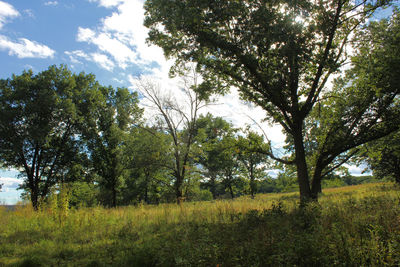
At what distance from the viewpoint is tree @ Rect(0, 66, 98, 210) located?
1983 cm

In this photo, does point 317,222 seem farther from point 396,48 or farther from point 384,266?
point 396,48

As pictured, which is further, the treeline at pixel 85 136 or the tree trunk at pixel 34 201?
the treeline at pixel 85 136

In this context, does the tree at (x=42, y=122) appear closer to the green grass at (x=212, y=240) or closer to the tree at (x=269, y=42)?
the green grass at (x=212, y=240)

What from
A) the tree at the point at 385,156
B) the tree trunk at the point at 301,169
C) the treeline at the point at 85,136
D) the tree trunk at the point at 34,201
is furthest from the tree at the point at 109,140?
the tree at the point at 385,156

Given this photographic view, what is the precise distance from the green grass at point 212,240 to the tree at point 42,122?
44.8 feet

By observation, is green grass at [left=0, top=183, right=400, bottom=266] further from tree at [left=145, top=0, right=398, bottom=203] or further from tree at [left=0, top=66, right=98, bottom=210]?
tree at [left=0, top=66, right=98, bottom=210]

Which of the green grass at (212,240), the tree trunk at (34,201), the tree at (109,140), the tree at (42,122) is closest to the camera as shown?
the green grass at (212,240)

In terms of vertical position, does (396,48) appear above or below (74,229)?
above

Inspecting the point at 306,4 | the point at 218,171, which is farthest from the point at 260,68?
the point at 218,171

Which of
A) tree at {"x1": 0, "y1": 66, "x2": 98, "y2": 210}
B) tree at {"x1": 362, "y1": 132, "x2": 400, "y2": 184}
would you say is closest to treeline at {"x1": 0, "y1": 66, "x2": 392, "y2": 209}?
tree at {"x1": 0, "y1": 66, "x2": 98, "y2": 210}

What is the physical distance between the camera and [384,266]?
3676mm

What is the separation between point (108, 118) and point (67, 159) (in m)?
6.20

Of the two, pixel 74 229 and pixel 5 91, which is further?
pixel 5 91

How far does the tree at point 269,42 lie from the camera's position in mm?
8531
